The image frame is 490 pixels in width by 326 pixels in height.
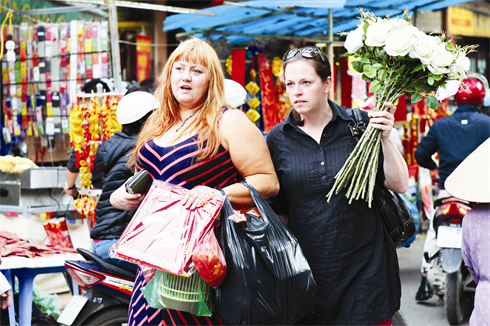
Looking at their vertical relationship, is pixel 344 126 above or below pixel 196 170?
above

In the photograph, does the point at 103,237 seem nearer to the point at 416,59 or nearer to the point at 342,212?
the point at 342,212

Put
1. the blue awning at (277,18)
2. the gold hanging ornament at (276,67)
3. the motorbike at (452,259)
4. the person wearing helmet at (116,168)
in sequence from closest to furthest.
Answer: the person wearing helmet at (116,168), the motorbike at (452,259), the blue awning at (277,18), the gold hanging ornament at (276,67)

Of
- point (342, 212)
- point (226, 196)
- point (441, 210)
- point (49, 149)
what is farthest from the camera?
point (49, 149)

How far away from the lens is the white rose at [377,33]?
229 cm

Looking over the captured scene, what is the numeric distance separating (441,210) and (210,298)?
352 cm

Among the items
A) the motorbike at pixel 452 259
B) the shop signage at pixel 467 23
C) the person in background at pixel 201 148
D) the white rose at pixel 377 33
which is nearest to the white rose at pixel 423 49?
the white rose at pixel 377 33

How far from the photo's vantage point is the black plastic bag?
2156 millimetres

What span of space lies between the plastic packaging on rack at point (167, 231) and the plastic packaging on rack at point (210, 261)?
0.03 meters

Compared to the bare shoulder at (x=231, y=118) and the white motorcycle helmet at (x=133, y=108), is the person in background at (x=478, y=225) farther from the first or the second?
the white motorcycle helmet at (x=133, y=108)

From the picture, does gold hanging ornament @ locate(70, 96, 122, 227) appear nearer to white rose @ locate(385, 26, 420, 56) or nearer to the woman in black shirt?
the woman in black shirt

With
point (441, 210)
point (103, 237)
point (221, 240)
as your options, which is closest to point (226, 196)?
point (221, 240)

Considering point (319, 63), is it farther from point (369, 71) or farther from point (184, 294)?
point (184, 294)

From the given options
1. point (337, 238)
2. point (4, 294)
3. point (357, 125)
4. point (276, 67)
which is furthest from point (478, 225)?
point (276, 67)

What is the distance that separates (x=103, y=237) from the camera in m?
3.78
